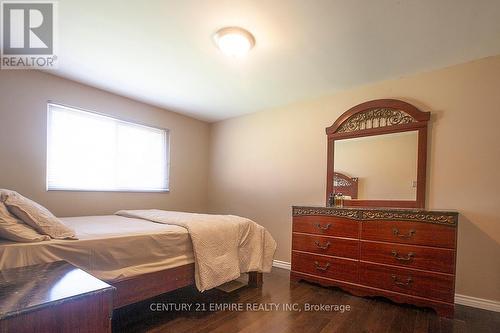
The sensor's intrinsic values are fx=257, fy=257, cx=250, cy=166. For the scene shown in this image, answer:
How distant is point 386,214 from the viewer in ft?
7.70

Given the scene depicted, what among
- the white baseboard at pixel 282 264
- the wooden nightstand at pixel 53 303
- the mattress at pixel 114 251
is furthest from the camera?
the white baseboard at pixel 282 264

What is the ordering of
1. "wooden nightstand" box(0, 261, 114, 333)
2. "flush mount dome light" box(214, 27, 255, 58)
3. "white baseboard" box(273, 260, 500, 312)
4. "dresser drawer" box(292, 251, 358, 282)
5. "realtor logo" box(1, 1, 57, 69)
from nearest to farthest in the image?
"wooden nightstand" box(0, 261, 114, 333), "realtor logo" box(1, 1, 57, 69), "flush mount dome light" box(214, 27, 255, 58), "white baseboard" box(273, 260, 500, 312), "dresser drawer" box(292, 251, 358, 282)

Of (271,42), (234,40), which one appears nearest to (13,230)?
(234,40)

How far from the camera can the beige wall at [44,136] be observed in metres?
2.52

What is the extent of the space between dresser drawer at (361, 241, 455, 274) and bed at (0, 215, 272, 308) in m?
1.62

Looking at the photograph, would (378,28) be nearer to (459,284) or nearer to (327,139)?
(327,139)

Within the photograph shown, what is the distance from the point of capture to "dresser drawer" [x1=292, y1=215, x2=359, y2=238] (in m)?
2.50

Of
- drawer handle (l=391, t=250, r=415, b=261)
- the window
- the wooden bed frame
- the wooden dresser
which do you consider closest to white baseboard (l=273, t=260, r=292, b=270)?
the wooden dresser

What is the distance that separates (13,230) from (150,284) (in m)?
0.89

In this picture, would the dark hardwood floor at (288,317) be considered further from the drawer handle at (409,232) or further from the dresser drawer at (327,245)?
the drawer handle at (409,232)

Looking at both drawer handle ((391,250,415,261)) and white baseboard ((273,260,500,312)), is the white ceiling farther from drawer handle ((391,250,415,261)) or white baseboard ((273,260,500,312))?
white baseboard ((273,260,500,312))

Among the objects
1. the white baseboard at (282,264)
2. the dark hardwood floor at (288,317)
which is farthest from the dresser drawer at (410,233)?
the white baseboard at (282,264)

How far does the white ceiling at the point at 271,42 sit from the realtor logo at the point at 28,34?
3.5 inches

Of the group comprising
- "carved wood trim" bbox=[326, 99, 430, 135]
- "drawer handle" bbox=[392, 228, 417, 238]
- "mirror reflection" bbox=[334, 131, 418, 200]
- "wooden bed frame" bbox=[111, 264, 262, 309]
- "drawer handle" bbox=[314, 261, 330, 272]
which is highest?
"carved wood trim" bbox=[326, 99, 430, 135]
